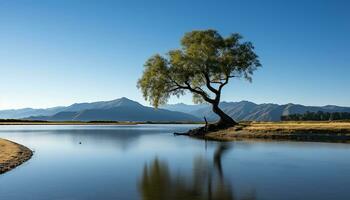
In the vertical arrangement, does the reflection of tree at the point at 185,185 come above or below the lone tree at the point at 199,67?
below

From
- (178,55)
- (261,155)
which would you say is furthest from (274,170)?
(178,55)

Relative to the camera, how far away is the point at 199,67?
84.0 m

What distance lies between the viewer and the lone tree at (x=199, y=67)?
84000 millimetres

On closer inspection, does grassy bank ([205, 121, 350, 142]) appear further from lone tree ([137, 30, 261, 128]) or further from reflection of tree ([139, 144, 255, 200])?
reflection of tree ([139, 144, 255, 200])

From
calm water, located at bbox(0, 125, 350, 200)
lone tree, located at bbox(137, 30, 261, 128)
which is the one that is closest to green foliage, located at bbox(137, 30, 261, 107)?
lone tree, located at bbox(137, 30, 261, 128)

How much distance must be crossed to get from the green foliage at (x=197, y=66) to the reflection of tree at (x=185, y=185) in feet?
173

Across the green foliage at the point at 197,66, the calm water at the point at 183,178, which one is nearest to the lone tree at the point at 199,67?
the green foliage at the point at 197,66

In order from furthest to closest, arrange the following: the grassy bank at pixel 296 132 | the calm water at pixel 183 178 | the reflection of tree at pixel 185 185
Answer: the grassy bank at pixel 296 132, the calm water at pixel 183 178, the reflection of tree at pixel 185 185

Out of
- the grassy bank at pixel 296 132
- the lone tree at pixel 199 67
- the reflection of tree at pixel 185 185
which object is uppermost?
the lone tree at pixel 199 67

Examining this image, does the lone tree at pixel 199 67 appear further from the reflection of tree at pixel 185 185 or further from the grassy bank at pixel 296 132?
the reflection of tree at pixel 185 185

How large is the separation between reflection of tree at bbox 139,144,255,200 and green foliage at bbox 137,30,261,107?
173 ft

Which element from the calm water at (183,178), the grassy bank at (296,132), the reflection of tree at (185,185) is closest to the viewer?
the reflection of tree at (185,185)

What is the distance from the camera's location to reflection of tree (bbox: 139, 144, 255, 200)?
2072cm

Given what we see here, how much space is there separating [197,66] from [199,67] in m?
0.49
